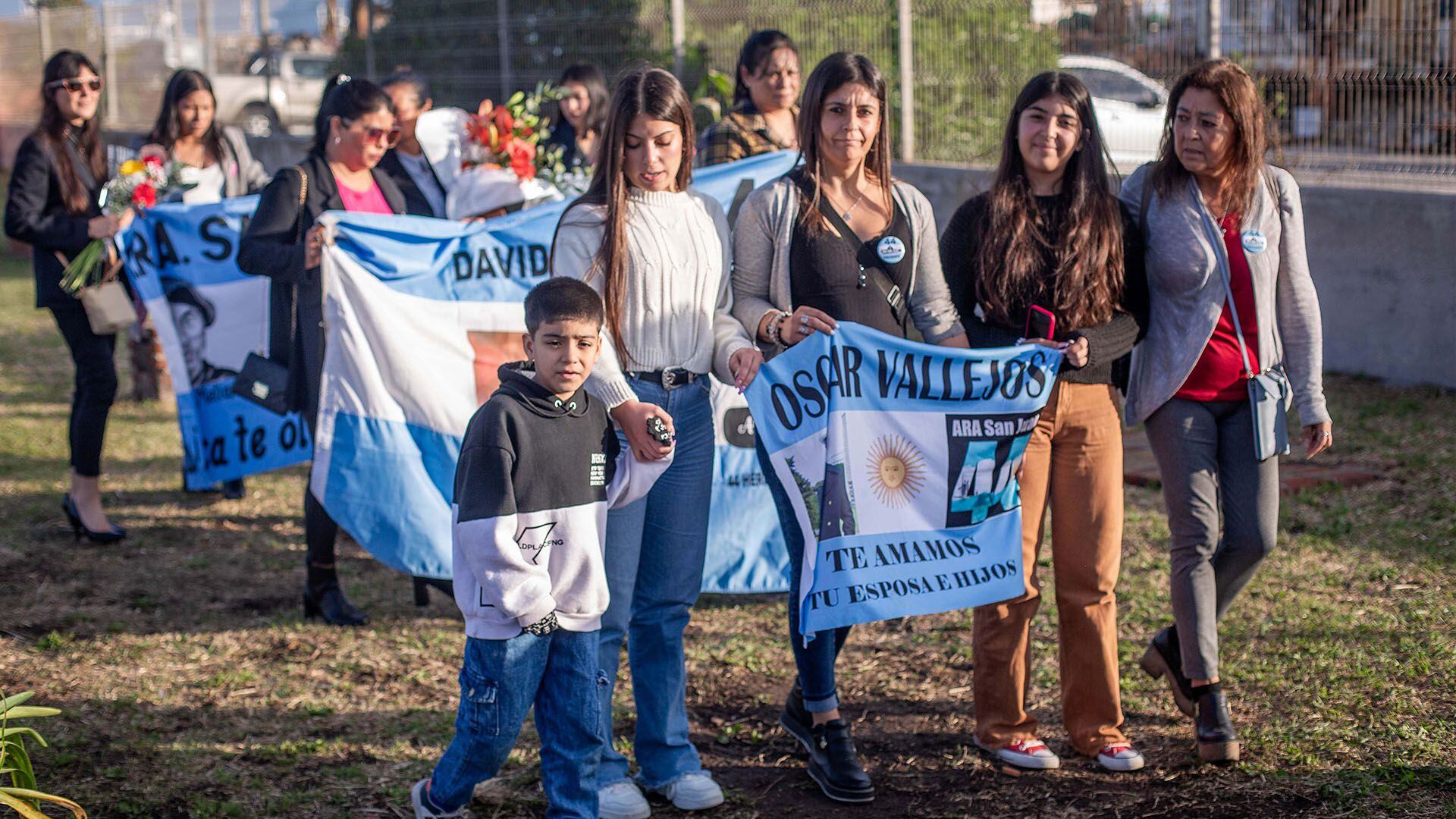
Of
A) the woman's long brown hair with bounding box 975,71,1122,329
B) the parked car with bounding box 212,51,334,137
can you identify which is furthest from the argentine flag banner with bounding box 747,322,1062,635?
the parked car with bounding box 212,51,334,137

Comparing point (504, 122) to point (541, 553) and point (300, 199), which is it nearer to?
point (300, 199)

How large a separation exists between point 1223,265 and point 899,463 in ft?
3.59

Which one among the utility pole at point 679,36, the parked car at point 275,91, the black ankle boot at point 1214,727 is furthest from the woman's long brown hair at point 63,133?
the parked car at point 275,91

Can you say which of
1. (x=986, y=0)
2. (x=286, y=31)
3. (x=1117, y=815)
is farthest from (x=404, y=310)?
(x=286, y=31)

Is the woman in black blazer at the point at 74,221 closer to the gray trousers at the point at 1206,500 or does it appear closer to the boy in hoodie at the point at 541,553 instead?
the boy in hoodie at the point at 541,553

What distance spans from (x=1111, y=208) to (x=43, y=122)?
16.2ft

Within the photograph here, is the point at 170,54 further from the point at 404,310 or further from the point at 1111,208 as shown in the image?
the point at 1111,208

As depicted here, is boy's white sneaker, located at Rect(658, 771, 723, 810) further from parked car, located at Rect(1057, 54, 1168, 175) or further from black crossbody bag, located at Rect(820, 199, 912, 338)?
parked car, located at Rect(1057, 54, 1168, 175)

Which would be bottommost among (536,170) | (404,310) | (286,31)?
(404,310)

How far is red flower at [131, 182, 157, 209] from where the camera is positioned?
21.2 ft

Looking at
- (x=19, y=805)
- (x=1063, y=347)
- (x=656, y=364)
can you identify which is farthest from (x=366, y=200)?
(x=19, y=805)

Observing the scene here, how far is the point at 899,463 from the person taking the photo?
399 cm

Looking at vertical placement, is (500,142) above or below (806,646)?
above

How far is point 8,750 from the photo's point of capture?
322 centimetres
